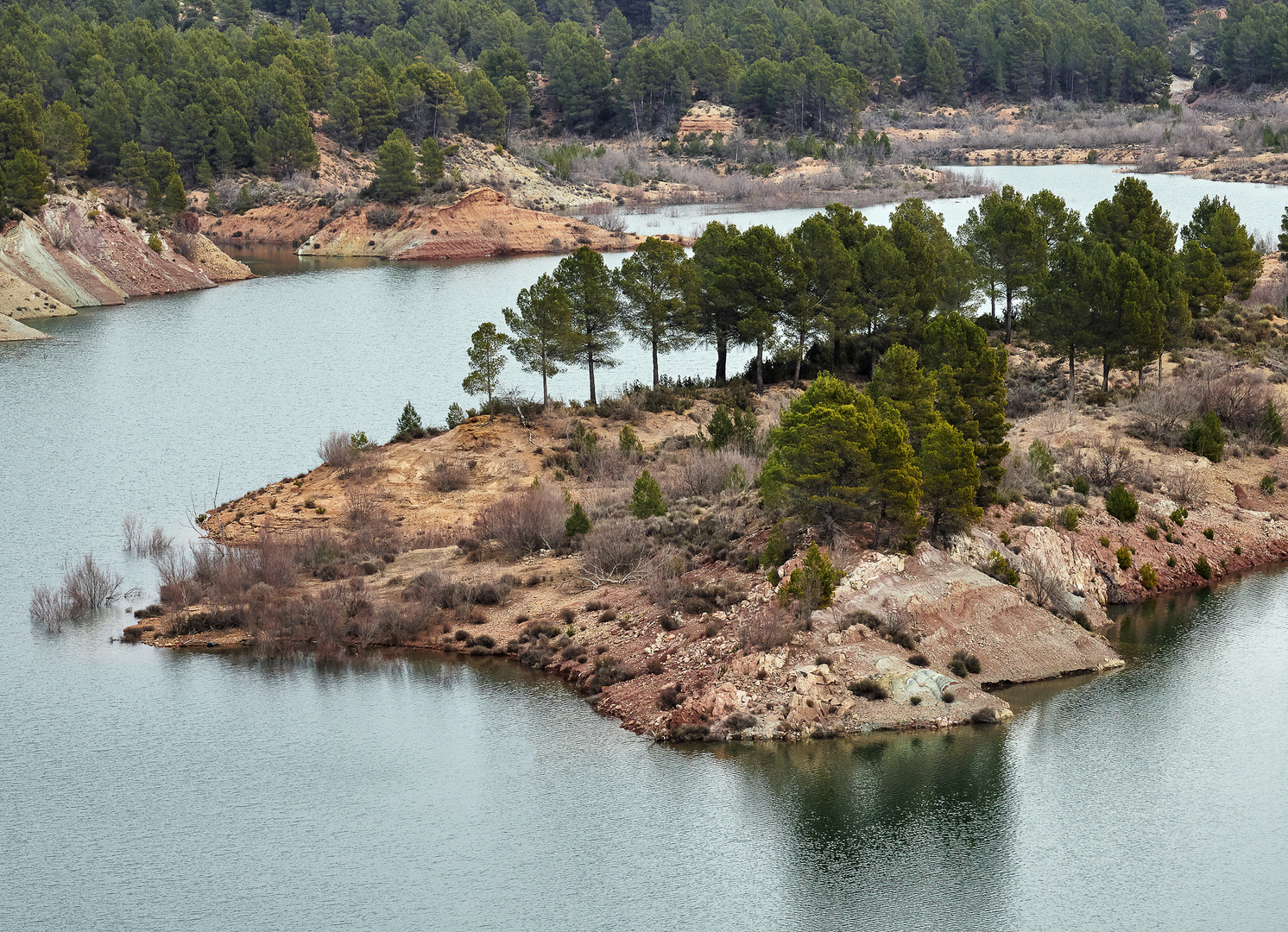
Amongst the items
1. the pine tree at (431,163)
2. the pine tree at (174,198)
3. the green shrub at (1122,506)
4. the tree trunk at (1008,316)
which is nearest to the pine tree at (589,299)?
the tree trunk at (1008,316)

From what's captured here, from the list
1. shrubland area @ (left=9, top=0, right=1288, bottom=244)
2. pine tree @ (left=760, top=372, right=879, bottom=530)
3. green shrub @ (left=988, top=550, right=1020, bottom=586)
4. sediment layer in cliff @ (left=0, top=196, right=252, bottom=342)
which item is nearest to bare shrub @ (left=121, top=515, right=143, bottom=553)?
pine tree @ (left=760, top=372, right=879, bottom=530)

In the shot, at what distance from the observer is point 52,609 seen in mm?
46938

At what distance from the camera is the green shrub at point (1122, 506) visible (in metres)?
51.2

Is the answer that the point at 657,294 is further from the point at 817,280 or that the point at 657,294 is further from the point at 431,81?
the point at 431,81

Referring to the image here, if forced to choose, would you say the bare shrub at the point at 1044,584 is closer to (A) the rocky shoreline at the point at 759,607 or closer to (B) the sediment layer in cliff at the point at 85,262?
(A) the rocky shoreline at the point at 759,607

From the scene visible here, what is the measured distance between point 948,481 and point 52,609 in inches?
1218

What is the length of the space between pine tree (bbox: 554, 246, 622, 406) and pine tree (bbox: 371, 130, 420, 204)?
251ft

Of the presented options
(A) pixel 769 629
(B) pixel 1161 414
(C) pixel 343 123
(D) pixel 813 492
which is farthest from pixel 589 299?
(C) pixel 343 123

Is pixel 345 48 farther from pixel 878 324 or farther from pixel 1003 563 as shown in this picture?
pixel 1003 563

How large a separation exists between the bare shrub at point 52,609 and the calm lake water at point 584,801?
68cm

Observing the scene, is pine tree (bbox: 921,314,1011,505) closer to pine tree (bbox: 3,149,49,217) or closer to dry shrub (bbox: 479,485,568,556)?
dry shrub (bbox: 479,485,568,556)

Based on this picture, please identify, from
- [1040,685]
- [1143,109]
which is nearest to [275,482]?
[1040,685]

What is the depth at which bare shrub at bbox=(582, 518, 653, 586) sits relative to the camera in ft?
156

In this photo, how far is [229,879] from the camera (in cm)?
3225
